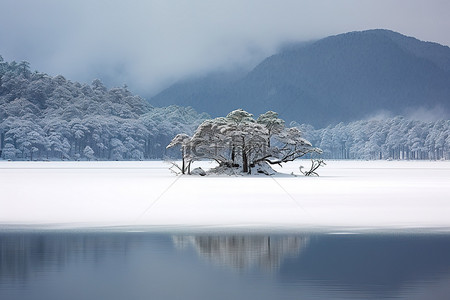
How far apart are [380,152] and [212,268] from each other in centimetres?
16980

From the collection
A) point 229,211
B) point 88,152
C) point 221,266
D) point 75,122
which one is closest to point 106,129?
point 75,122

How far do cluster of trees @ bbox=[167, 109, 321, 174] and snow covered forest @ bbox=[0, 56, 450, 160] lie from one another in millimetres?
46633

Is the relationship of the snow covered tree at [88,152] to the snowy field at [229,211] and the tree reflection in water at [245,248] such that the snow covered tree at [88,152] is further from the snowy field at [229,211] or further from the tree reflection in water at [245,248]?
the tree reflection in water at [245,248]

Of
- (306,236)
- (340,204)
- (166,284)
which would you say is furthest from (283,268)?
(340,204)

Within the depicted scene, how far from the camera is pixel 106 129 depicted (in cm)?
13112

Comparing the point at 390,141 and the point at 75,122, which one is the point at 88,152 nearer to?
the point at 75,122

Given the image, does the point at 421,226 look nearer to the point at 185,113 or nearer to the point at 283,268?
the point at 283,268

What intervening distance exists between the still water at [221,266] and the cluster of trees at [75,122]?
10943 centimetres

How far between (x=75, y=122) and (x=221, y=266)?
122408 millimetres

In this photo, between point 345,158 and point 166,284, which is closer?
point 166,284

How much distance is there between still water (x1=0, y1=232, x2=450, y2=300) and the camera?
873cm

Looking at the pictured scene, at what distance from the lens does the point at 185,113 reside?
190 metres

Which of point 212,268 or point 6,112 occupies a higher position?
point 6,112

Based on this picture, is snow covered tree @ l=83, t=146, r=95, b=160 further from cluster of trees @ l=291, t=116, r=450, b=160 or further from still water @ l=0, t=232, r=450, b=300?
still water @ l=0, t=232, r=450, b=300
